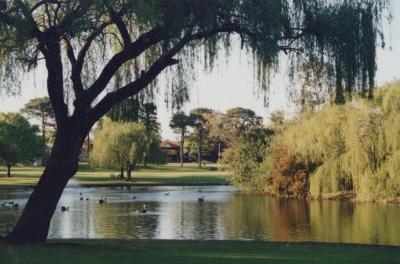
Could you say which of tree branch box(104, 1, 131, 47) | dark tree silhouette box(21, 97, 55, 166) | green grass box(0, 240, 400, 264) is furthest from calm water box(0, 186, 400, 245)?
dark tree silhouette box(21, 97, 55, 166)

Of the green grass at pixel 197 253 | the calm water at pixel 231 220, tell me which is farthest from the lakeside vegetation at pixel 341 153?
the green grass at pixel 197 253

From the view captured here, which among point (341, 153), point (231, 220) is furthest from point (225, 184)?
point (231, 220)

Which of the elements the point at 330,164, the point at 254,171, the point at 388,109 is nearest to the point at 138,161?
the point at 254,171

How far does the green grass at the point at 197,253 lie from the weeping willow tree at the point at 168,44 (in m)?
1.46

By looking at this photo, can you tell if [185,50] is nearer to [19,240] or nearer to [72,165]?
[72,165]

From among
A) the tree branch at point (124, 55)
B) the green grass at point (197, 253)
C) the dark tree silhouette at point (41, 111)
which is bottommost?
the green grass at point (197, 253)

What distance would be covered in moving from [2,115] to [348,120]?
165ft

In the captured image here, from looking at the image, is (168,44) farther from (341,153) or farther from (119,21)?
(341,153)

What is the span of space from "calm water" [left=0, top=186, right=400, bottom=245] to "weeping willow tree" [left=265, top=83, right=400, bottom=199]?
4.20 feet

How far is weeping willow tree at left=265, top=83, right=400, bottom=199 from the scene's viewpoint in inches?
1352

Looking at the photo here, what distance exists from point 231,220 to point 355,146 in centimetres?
1063

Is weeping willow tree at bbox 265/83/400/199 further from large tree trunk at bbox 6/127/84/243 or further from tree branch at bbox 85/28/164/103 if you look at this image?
large tree trunk at bbox 6/127/84/243

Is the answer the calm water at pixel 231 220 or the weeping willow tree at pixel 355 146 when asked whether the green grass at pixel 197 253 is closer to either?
the calm water at pixel 231 220

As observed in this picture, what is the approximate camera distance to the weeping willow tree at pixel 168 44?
11344mm
